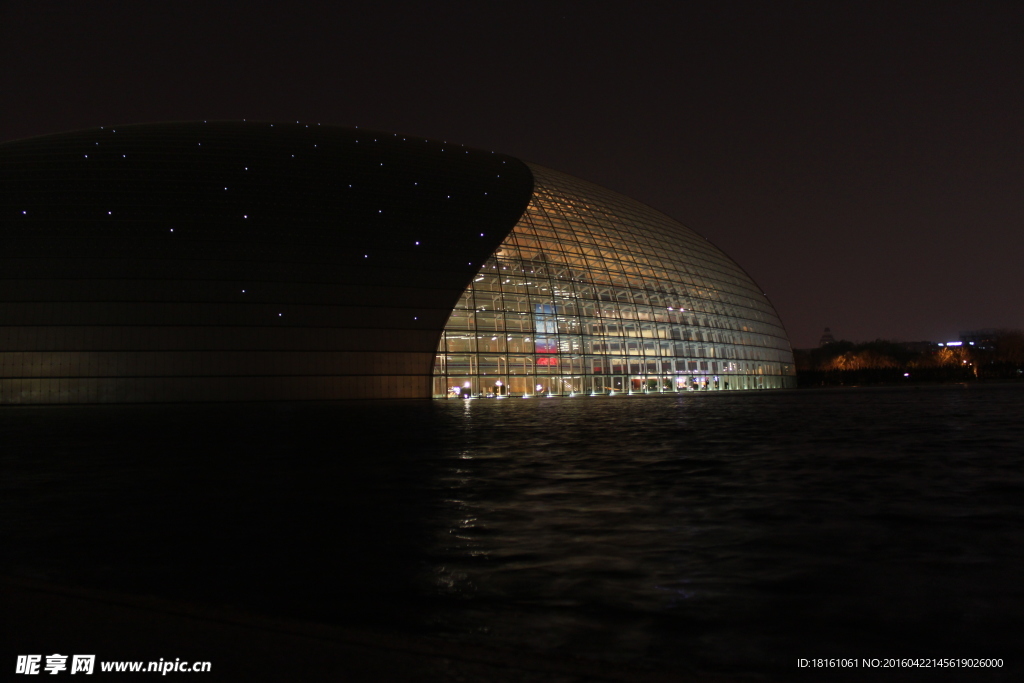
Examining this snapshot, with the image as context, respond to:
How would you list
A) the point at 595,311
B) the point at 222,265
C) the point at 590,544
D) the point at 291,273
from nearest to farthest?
the point at 590,544
the point at 222,265
the point at 291,273
the point at 595,311

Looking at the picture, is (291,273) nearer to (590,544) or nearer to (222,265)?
(222,265)

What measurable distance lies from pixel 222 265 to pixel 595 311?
27.2 meters

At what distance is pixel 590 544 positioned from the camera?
222 inches

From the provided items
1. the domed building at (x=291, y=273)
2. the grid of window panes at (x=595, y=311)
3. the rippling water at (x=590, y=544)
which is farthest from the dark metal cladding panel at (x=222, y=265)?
the rippling water at (x=590, y=544)

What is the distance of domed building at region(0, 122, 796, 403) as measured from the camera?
1608 inches

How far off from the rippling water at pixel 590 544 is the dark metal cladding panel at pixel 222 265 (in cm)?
3075

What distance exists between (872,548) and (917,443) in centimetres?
952

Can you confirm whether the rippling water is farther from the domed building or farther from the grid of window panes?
the grid of window panes

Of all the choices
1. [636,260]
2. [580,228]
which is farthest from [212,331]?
[636,260]

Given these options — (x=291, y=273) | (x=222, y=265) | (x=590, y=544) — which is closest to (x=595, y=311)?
(x=291, y=273)

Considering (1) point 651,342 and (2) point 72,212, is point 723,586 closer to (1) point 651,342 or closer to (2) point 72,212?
(2) point 72,212

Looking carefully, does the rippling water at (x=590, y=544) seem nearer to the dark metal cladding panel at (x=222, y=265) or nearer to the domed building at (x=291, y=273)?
the dark metal cladding panel at (x=222, y=265)

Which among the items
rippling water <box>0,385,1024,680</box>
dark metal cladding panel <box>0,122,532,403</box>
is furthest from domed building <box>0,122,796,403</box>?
rippling water <box>0,385,1024,680</box>

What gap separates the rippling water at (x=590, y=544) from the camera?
12.3ft
